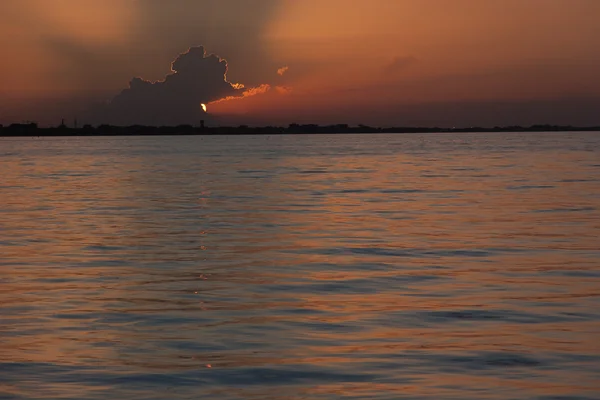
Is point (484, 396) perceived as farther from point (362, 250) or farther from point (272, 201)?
point (272, 201)

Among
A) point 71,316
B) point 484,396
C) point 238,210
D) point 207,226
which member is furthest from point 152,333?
point 238,210

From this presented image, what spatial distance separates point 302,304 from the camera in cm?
1756

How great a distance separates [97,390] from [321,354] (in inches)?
126

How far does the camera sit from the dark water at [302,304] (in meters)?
12.2

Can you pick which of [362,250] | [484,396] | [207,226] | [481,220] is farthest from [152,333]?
[481,220]

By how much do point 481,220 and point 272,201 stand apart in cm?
1308

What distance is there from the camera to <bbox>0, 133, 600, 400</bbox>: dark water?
12227mm

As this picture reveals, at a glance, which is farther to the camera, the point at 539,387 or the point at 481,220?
the point at 481,220

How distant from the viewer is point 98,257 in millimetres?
24625

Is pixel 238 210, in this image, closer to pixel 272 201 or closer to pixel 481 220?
pixel 272 201

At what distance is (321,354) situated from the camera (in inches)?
531

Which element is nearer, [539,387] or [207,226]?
[539,387]

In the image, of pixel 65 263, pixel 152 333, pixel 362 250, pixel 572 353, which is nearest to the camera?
pixel 572 353

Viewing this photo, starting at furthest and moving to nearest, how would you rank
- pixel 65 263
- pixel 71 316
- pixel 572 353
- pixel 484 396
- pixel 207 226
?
pixel 207 226
pixel 65 263
pixel 71 316
pixel 572 353
pixel 484 396
